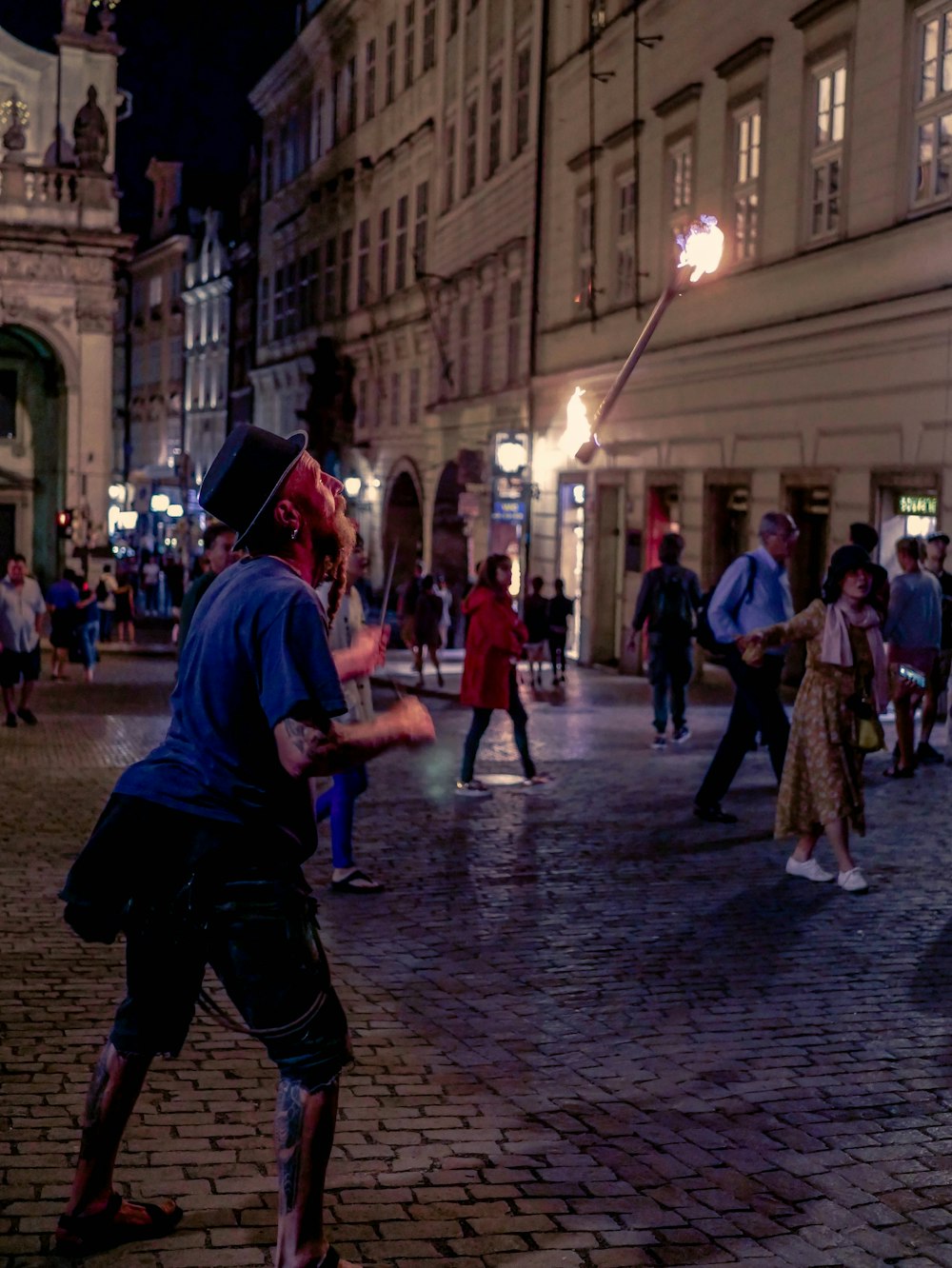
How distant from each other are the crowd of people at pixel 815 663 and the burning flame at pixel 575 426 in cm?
1165

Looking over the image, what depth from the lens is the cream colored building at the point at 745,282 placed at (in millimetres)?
18297

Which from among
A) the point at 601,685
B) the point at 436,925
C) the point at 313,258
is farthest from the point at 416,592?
the point at 313,258

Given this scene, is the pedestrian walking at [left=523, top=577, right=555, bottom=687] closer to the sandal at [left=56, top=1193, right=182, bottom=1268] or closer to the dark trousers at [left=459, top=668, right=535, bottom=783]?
the dark trousers at [left=459, top=668, right=535, bottom=783]

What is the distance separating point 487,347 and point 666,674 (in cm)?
1968

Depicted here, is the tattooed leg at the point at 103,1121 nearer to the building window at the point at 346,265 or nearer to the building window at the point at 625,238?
the building window at the point at 625,238

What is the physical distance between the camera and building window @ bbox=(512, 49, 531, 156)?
3266cm

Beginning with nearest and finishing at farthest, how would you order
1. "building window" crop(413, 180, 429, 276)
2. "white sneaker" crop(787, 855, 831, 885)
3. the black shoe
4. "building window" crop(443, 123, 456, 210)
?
"white sneaker" crop(787, 855, 831, 885) → the black shoe → "building window" crop(443, 123, 456, 210) → "building window" crop(413, 180, 429, 276)

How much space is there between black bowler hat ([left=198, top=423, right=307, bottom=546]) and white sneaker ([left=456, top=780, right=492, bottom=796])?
914 cm

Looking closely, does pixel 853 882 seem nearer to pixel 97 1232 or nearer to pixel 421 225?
pixel 97 1232

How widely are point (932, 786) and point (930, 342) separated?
224 inches

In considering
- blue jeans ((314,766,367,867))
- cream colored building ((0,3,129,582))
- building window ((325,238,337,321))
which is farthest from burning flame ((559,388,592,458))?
building window ((325,238,337,321))

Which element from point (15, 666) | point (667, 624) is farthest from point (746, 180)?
point (15, 666)

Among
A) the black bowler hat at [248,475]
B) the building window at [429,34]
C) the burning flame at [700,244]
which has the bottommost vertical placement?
the black bowler hat at [248,475]

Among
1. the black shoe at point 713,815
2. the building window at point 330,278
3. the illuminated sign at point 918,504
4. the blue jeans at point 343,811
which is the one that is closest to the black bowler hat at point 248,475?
the blue jeans at point 343,811
